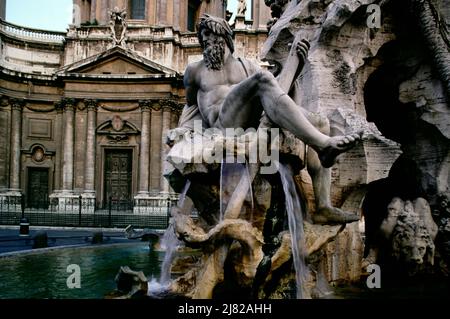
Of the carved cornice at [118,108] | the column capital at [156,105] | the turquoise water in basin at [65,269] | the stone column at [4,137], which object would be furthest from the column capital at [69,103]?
the turquoise water in basin at [65,269]

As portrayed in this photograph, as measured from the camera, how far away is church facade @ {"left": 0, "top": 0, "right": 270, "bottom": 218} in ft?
91.2

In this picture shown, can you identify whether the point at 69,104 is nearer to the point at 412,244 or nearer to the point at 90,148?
the point at 90,148

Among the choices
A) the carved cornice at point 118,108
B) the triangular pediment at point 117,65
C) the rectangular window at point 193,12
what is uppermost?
the rectangular window at point 193,12

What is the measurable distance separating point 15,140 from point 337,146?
2747 cm

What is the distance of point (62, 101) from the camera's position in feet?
93.0

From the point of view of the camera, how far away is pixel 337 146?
3375mm

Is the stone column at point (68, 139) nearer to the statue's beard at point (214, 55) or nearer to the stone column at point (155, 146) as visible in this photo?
the stone column at point (155, 146)

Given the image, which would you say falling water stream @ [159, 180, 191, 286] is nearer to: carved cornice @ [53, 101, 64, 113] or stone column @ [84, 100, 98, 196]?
stone column @ [84, 100, 98, 196]

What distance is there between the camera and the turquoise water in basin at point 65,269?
457cm

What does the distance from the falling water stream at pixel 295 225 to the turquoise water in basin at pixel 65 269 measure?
161cm

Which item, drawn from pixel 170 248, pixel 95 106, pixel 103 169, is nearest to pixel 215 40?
pixel 170 248

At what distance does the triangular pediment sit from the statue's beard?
78.7 feet

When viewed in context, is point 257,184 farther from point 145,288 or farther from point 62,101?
point 62,101

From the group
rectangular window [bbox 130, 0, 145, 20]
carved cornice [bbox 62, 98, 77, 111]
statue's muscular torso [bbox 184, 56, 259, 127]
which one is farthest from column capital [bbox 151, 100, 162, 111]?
statue's muscular torso [bbox 184, 56, 259, 127]
